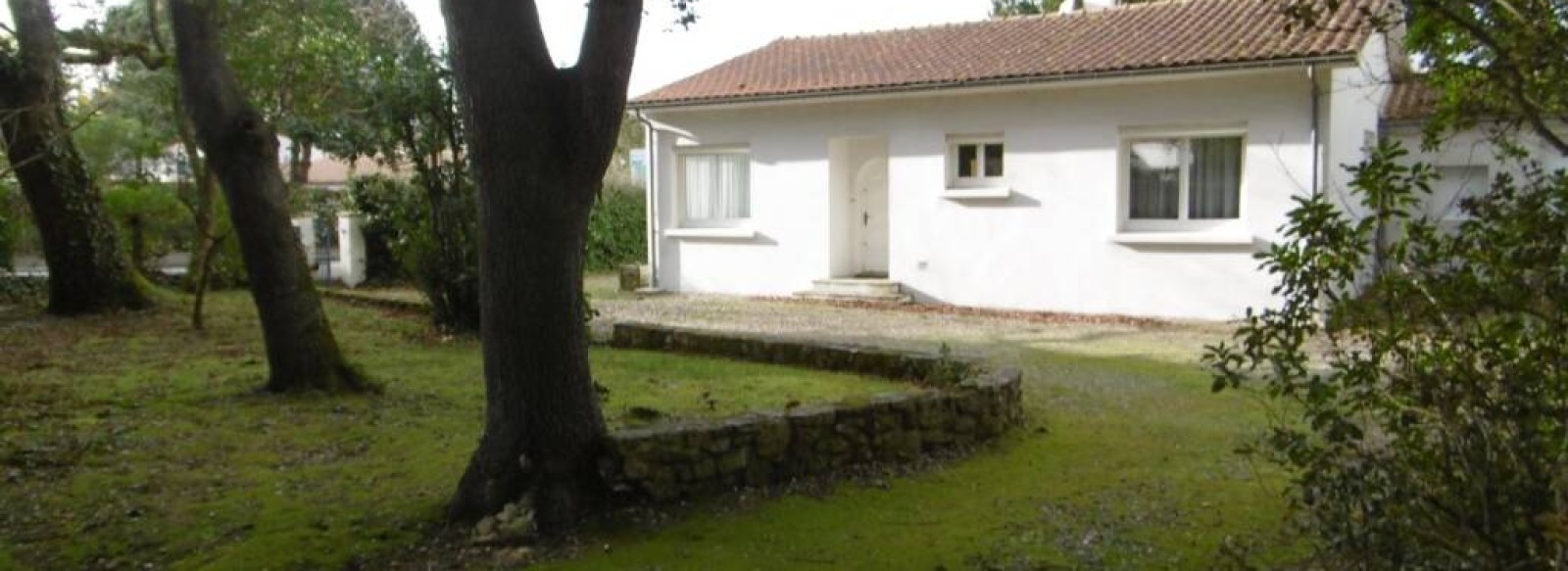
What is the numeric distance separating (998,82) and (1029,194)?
5.84 ft

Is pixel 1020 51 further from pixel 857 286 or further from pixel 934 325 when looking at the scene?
pixel 934 325

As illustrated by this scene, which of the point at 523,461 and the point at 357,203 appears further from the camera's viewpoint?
the point at 357,203

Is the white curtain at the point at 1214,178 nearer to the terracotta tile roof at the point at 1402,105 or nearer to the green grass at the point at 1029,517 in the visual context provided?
the terracotta tile roof at the point at 1402,105

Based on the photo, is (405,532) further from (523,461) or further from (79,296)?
(79,296)

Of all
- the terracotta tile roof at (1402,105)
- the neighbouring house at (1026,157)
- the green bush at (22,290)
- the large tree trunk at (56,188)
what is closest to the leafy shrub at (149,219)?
the green bush at (22,290)

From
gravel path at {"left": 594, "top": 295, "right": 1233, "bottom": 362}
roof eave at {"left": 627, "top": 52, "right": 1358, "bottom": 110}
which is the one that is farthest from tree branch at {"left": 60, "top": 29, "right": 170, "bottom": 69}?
roof eave at {"left": 627, "top": 52, "right": 1358, "bottom": 110}

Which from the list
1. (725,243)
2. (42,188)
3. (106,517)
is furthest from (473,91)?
(725,243)

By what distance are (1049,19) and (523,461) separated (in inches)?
641

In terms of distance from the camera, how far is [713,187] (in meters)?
20.7

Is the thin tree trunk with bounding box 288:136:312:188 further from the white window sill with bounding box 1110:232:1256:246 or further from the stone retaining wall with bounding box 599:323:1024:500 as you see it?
the stone retaining wall with bounding box 599:323:1024:500

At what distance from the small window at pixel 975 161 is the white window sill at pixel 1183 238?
2284 millimetres

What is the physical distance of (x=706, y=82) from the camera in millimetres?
20891

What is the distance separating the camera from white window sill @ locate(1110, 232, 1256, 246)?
15336 mm

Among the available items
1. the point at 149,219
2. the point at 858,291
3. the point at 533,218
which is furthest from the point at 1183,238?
the point at 149,219
